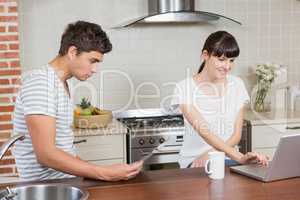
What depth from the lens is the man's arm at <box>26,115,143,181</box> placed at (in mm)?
2064

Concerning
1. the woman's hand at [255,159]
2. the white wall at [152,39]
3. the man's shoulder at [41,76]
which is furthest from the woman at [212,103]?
the white wall at [152,39]

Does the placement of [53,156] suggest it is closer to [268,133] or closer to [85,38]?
[85,38]

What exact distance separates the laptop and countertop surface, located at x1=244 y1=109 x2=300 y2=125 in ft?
5.85

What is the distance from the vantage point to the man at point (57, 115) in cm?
207

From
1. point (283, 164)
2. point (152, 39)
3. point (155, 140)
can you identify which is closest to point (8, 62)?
point (155, 140)

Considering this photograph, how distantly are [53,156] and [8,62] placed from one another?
1.53 metres

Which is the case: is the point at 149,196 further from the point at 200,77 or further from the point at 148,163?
the point at 148,163

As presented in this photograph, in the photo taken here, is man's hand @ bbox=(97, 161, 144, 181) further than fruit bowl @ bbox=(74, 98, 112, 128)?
No

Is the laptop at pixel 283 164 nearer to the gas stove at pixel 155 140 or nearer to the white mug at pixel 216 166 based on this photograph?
the white mug at pixel 216 166

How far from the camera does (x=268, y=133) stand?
13.3 ft

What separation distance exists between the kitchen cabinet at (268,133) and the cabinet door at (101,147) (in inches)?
42.6

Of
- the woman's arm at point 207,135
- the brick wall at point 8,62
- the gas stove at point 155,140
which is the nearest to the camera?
the woman's arm at point 207,135

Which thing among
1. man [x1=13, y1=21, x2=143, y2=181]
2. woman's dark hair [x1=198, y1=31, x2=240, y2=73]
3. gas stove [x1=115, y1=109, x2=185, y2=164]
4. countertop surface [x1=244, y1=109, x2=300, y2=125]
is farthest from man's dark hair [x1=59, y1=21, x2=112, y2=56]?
countertop surface [x1=244, y1=109, x2=300, y2=125]

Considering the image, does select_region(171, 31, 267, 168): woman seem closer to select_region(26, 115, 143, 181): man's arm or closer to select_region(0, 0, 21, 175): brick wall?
select_region(26, 115, 143, 181): man's arm
